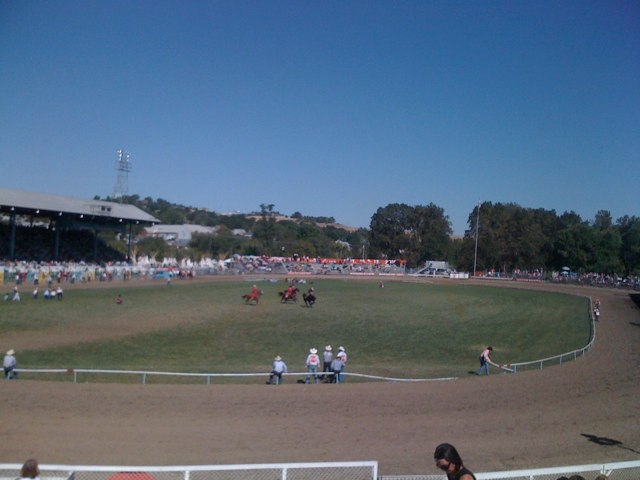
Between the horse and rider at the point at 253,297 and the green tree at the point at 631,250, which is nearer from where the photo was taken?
the horse and rider at the point at 253,297

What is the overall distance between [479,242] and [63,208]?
6808 cm

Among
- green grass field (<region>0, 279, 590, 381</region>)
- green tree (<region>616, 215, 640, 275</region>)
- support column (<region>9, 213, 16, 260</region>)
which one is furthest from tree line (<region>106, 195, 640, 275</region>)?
green grass field (<region>0, 279, 590, 381</region>)

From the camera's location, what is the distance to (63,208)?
52031 mm

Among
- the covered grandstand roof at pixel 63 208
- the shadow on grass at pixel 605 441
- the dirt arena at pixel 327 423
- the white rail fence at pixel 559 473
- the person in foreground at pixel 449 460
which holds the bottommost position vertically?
the dirt arena at pixel 327 423

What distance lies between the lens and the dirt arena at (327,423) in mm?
10055

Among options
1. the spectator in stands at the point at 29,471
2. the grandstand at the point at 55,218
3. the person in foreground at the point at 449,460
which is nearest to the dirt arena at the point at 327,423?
the spectator in stands at the point at 29,471

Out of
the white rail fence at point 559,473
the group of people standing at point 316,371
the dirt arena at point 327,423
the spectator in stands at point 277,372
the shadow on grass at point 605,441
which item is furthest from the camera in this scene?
the group of people standing at point 316,371

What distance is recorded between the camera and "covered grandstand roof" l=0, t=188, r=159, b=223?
156 ft

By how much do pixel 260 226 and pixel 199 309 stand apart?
96.7 m

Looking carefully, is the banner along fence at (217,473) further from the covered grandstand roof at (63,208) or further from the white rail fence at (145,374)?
the covered grandstand roof at (63,208)

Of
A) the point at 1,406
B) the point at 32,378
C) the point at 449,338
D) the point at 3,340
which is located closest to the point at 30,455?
the point at 1,406

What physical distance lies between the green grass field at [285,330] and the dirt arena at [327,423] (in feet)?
8.85

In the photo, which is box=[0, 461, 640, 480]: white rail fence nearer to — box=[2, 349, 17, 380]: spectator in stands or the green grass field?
box=[2, 349, 17, 380]: spectator in stands

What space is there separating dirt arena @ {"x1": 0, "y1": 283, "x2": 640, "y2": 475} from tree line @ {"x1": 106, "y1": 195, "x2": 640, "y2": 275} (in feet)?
226
